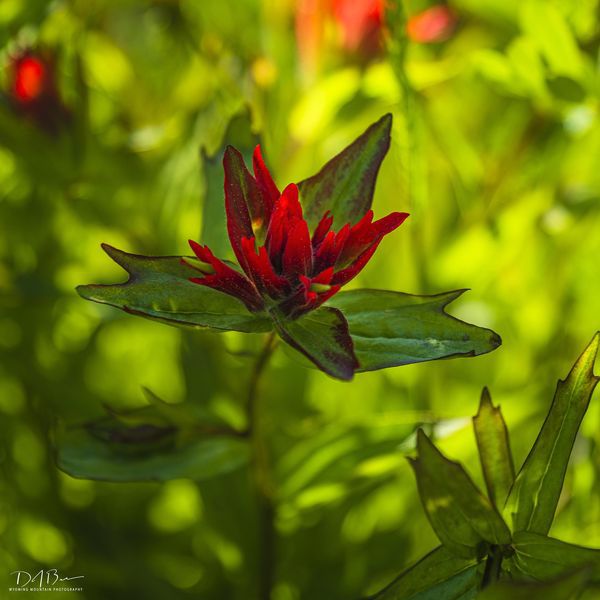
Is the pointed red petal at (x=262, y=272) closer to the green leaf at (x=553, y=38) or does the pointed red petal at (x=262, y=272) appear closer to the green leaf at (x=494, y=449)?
the green leaf at (x=494, y=449)

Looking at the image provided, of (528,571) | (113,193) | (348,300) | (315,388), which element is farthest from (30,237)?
(528,571)

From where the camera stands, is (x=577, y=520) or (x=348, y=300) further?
(x=577, y=520)

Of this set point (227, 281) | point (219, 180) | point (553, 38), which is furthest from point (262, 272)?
point (553, 38)

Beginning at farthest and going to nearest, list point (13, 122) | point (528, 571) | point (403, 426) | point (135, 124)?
point (135, 124), point (13, 122), point (403, 426), point (528, 571)

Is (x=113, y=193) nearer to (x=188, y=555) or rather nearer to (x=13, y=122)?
(x=13, y=122)

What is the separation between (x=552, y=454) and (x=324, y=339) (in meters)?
0.11

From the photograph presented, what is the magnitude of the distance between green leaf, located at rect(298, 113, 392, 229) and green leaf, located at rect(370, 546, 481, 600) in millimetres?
173

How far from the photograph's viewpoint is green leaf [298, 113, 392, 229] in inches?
16.2

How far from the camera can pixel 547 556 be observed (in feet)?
1.17

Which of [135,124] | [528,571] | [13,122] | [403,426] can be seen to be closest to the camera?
[528,571]

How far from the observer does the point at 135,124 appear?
79 centimetres

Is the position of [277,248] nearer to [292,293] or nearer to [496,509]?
[292,293]

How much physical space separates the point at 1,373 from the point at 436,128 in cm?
40

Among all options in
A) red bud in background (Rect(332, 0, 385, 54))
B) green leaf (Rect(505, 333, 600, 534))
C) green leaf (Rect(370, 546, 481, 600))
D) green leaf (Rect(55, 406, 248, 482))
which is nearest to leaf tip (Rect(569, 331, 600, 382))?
green leaf (Rect(505, 333, 600, 534))
